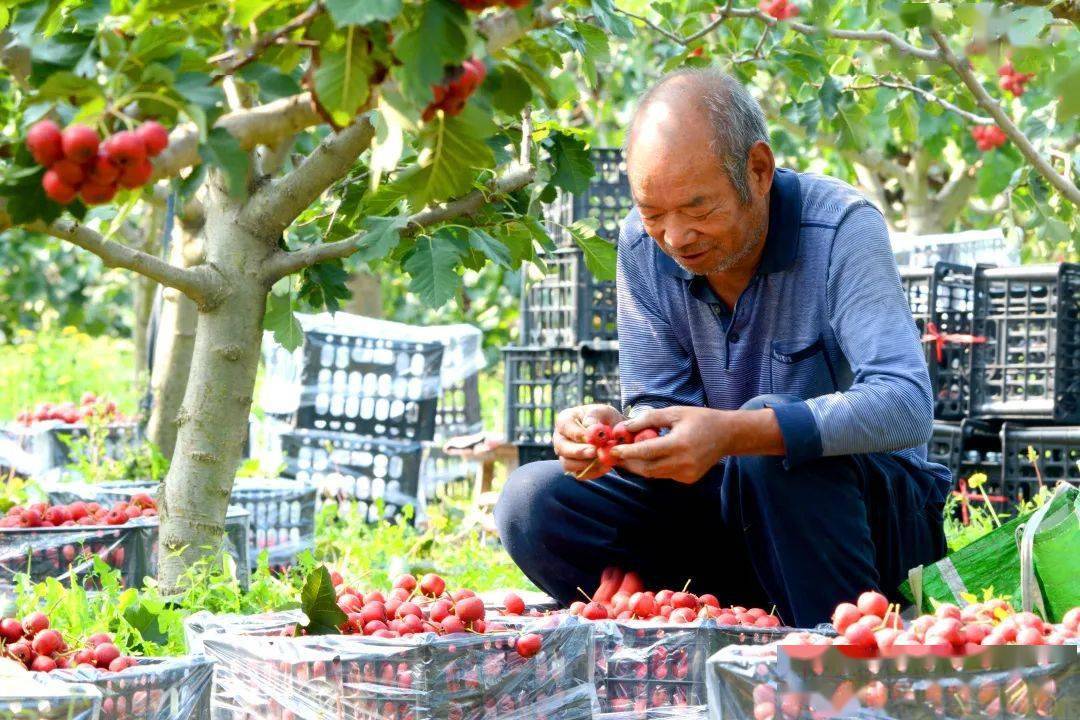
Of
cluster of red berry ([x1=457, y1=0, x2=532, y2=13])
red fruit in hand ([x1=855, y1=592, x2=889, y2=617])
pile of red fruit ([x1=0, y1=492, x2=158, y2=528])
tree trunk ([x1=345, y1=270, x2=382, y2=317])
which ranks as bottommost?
pile of red fruit ([x1=0, y1=492, x2=158, y2=528])

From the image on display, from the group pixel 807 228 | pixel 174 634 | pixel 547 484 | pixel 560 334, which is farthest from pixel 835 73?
pixel 174 634

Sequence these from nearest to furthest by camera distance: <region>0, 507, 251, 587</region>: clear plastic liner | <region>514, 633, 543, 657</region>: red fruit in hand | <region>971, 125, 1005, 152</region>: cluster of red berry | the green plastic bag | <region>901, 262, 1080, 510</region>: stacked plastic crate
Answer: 1. <region>514, 633, 543, 657</region>: red fruit in hand
2. the green plastic bag
3. <region>0, 507, 251, 587</region>: clear plastic liner
4. <region>901, 262, 1080, 510</region>: stacked plastic crate
5. <region>971, 125, 1005, 152</region>: cluster of red berry

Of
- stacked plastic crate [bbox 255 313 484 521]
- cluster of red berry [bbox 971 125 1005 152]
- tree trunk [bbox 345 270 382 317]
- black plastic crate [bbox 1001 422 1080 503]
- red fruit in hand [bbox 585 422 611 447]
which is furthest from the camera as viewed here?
tree trunk [bbox 345 270 382 317]

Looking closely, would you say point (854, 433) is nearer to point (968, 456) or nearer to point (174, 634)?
point (174, 634)

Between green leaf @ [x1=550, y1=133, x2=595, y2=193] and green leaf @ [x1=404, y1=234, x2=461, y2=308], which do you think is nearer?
green leaf @ [x1=404, y1=234, x2=461, y2=308]

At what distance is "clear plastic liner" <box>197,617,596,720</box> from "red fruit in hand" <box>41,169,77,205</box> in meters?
0.89

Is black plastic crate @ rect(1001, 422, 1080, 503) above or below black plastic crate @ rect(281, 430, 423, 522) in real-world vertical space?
above

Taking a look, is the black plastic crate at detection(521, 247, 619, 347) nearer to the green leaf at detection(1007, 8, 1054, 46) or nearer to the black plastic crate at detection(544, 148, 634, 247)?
the black plastic crate at detection(544, 148, 634, 247)

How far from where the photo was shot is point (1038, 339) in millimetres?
4605

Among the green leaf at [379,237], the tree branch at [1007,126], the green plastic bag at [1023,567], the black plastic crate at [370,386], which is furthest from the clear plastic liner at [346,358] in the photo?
the green plastic bag at [1023,567]

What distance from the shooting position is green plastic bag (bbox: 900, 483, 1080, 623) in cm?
227

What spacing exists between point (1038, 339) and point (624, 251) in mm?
2134

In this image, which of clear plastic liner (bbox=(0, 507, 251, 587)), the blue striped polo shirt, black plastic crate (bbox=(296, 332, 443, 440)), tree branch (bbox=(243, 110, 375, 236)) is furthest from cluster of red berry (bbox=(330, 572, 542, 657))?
black plastic crate (bbox=(296, 332, 443, 440))

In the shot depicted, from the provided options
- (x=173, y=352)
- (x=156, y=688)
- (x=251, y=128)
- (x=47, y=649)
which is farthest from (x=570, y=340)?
(x=251, y=128)
